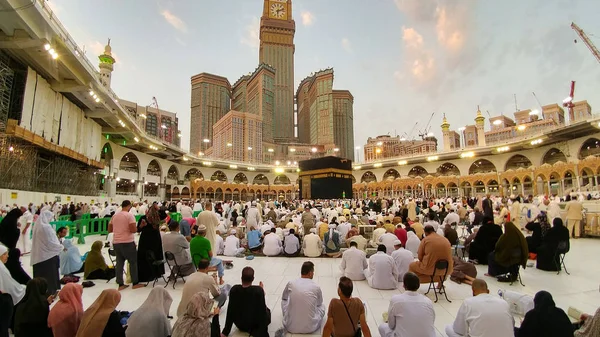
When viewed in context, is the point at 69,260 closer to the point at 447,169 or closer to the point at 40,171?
the point at 40,171

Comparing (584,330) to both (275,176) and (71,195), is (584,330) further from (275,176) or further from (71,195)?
(275,176)

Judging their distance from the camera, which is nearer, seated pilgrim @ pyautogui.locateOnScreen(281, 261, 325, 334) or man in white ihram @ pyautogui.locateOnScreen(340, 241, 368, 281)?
seated pilgrim @ pyautogui.locateOnScreen(281, 261, 325, 334)

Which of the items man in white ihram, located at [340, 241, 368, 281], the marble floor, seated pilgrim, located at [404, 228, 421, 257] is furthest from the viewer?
seated pilgrim, located at [404, 228, 421, 257]

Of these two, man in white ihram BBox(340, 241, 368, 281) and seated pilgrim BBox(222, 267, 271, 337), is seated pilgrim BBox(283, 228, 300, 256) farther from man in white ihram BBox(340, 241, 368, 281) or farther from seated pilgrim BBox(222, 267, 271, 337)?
seated pilgrim BBox(222, 267, 271, 337)

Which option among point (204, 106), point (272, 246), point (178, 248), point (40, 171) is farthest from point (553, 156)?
point (204, 106)

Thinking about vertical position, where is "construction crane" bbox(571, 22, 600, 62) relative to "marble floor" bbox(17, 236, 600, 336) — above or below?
above

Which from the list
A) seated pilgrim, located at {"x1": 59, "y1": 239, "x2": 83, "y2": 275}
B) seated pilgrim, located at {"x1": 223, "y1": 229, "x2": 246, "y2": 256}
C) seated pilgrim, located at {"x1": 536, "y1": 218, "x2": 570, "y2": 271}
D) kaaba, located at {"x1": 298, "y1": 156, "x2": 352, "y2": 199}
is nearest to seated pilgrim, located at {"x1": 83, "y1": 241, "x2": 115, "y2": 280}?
seated pilgrim, located at {"x1": 59, "y1": 239, "x2": 83, "y2": 275}

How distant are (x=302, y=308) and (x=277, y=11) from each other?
4616 inches

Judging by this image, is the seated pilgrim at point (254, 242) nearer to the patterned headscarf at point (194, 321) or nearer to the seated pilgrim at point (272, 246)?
the seated pilgrim at point (272, 246)

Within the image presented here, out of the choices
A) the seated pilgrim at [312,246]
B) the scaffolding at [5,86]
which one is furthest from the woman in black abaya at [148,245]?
the scaffolding at [5,86]

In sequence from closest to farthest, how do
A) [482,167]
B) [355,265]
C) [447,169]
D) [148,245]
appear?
[148,245] → [355,265] → [482,167] → [447,169]

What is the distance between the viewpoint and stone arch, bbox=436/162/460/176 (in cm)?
3683

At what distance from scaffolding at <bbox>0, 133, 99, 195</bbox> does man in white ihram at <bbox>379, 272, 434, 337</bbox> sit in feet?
47.0

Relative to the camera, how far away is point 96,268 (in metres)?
4.71
